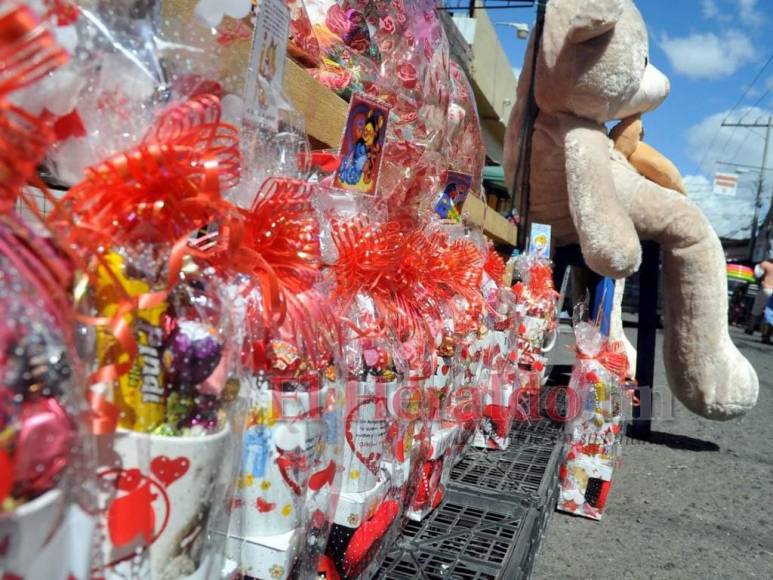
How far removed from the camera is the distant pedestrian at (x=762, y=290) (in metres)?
10.4

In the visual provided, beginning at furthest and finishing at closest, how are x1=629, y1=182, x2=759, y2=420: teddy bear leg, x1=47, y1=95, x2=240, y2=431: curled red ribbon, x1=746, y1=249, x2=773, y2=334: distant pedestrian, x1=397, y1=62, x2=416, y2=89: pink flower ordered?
x1=746, y1=249, x2=773, y2=334: distant pedestrian, x1=629, y1=182, x2=759, y2=420: teddy bear leg, x1=397, y1=62, x2=416, y2=89: pink flower, x1=47, y1=95, x2=240, y2=431: curled red ribbon

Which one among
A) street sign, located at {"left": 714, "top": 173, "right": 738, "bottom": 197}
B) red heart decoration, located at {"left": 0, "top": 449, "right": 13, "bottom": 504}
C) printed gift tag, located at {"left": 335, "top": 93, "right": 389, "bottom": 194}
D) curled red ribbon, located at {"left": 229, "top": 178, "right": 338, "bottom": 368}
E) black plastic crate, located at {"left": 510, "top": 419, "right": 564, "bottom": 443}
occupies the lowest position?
black plastic crate, located at {"left": 510, "top": 419, "right": 564, "bottom": 443}

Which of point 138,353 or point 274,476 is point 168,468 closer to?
point 138,353

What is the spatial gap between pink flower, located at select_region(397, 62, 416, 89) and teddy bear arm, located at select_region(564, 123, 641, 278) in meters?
1.54

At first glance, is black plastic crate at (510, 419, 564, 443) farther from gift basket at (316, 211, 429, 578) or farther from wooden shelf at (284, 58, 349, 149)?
wooden shelf at (284, 58, 349, 149)

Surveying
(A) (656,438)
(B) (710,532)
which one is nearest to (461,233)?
(B) (710,532)

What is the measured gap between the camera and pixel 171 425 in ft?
1.75

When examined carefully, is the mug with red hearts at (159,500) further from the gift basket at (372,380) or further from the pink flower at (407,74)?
the pink flower at (407,74)

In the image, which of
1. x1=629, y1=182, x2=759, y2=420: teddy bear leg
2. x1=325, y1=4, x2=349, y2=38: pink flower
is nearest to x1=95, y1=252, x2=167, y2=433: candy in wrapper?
x1=325, y1=4, x2=349, y2=38: pink flower

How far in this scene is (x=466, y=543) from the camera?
1370 mm

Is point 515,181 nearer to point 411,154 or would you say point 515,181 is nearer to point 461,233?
point 461,233

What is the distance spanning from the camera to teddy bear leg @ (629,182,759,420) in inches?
115

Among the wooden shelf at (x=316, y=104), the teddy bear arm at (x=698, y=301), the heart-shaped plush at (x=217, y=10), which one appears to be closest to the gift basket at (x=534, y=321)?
the teddy bear arm at (x=698, y=301)

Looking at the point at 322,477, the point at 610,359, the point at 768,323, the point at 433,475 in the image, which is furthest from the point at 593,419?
the point at 768,323
